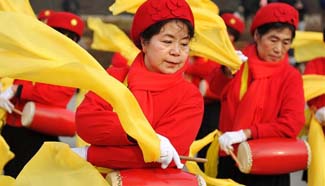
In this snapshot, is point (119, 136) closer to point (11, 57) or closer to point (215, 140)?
point (11, 57)

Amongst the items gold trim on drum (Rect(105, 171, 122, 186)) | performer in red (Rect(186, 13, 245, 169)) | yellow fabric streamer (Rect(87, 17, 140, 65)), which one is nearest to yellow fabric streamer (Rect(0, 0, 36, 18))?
gold trim on drum (Rect(105, 171, 122, 186))

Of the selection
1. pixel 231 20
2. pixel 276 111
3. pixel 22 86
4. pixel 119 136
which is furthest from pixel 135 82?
pixel 231 20

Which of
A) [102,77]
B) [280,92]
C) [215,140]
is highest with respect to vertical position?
[102,77]

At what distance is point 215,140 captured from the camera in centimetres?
429

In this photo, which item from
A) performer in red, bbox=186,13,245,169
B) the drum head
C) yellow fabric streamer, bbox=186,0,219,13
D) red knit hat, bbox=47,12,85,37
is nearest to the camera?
yellow fabric streamer, bbox=186,0,219,13

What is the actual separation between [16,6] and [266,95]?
144 centimetres

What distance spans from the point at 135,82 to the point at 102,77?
0.29 meters

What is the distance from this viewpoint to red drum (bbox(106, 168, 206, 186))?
2738mm

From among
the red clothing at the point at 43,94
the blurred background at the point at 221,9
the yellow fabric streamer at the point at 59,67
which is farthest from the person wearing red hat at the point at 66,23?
the blurred background at the point at 221,9

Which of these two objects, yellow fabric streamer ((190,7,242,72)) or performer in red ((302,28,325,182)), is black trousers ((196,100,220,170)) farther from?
yellow fabric streamer ((190,7,242,72))

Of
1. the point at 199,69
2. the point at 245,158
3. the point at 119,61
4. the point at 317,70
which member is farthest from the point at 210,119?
the point at 245,158

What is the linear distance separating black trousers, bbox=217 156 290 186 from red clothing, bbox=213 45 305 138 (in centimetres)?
21

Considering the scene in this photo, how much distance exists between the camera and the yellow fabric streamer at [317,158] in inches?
165

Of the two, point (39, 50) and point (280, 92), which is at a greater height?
point (39, 50)
